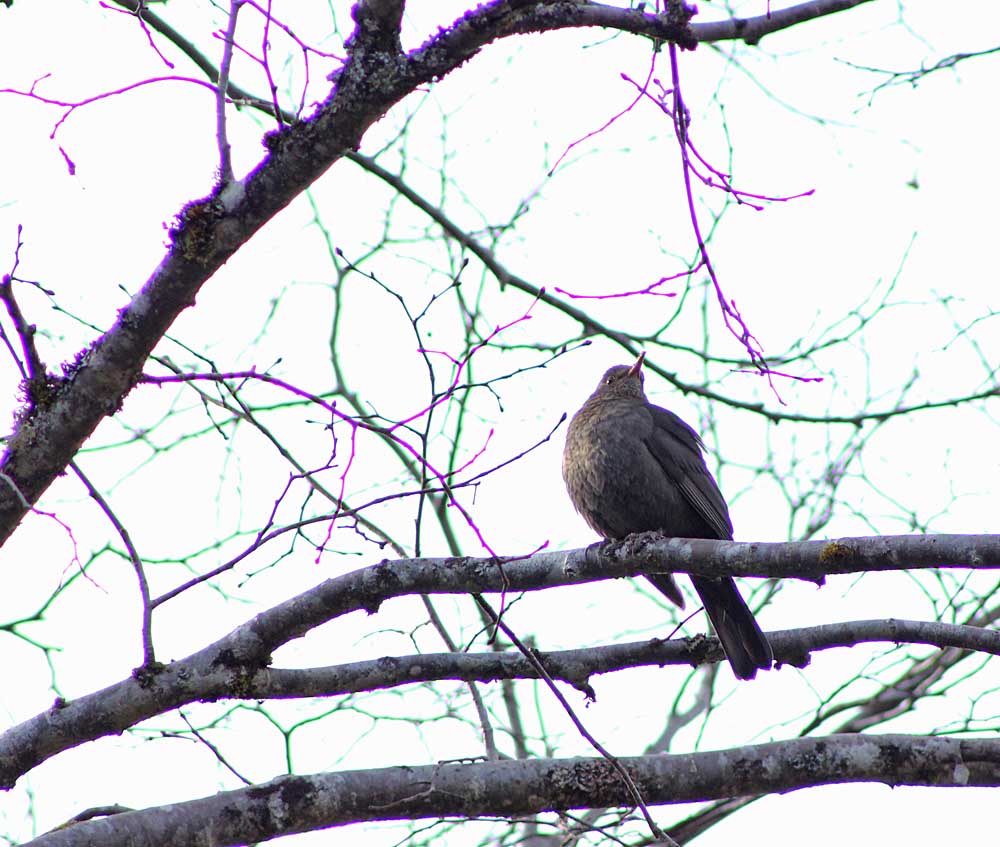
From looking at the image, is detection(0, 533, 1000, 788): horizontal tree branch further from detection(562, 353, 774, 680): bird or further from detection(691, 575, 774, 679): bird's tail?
detection(562, 353, 774, 680): bird

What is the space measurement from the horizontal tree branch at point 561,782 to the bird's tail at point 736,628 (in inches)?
46.2

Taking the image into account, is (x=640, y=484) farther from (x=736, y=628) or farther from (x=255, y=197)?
(x=255, y=197)

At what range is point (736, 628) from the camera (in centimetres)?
489

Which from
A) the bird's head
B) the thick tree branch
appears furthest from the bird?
the thick tree branch

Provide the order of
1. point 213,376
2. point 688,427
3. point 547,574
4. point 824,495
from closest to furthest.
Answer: point 213,376
point 547,574
point 688,427
point 824,495

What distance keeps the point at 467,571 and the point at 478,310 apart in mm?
3418

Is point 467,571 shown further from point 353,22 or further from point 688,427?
point 688,427

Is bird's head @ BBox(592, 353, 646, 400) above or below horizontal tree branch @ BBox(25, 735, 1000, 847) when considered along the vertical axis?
above

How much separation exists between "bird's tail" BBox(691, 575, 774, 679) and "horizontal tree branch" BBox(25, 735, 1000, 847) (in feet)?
3.85

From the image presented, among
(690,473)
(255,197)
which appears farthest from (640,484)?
(255,197)

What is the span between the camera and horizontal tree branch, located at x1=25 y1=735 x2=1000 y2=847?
314 cm

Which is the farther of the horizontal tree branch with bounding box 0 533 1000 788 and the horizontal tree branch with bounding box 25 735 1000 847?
the horizontal tree branch with bounding box 0 533 1000 788

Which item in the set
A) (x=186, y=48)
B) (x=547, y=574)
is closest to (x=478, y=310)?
(x=186, y=48)

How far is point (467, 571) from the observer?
340cm
